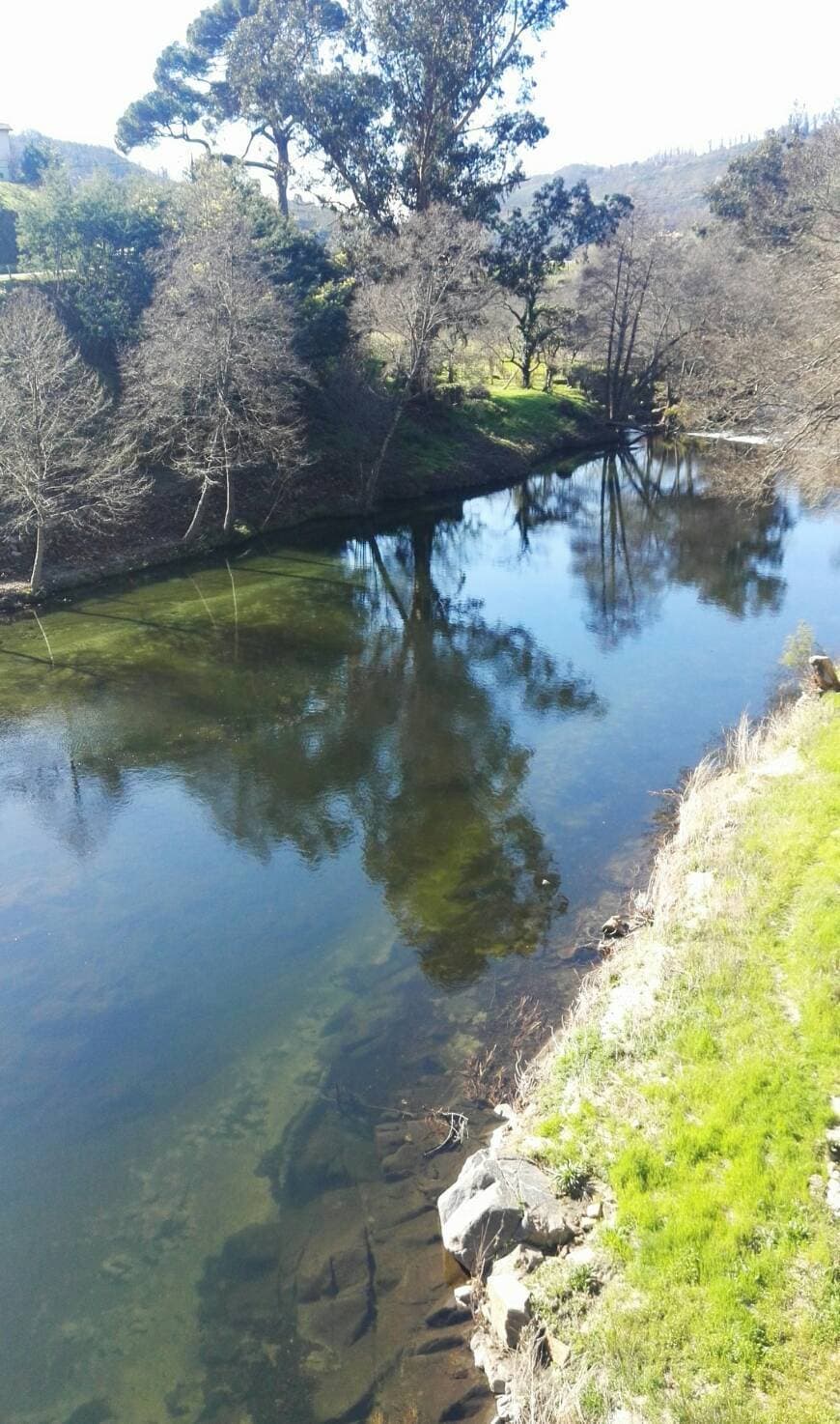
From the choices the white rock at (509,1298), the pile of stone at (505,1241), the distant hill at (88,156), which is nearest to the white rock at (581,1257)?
the pile of stone at (505,1241)

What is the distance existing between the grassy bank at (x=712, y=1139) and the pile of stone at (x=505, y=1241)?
0.16 m

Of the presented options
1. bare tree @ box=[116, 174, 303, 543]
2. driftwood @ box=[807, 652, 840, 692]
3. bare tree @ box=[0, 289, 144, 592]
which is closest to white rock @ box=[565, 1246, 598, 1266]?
driftwood @ box=[807, 652, 840, 692]

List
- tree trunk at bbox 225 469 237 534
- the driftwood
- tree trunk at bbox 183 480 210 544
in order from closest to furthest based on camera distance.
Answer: the driftwood < tree trunk at bbox 183 480 210 544 < tree trunk at bbox 225 469 237 534

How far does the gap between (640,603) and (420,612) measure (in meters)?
6.84

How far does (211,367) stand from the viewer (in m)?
27.8

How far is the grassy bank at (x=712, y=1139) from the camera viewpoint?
5.70 metres

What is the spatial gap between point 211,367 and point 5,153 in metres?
52.5

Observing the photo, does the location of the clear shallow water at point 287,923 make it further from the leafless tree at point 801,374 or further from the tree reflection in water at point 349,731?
the leafless tree at point 801,374

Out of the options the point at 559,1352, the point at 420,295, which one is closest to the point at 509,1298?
the point at 559,1352

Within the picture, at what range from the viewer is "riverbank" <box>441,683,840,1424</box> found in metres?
5.73

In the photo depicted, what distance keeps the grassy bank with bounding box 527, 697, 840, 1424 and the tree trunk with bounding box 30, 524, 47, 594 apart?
21.7 meters

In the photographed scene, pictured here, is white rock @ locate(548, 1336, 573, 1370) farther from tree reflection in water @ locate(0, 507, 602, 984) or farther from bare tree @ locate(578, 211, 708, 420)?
bare tree @ locate(578, 211, 708, 420)

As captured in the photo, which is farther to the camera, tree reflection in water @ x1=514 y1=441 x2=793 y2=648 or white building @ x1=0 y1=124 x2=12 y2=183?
white building @ x1=0 y1=124 x2=12 y2=183

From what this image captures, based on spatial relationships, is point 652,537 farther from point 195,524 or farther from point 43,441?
point 43,441
